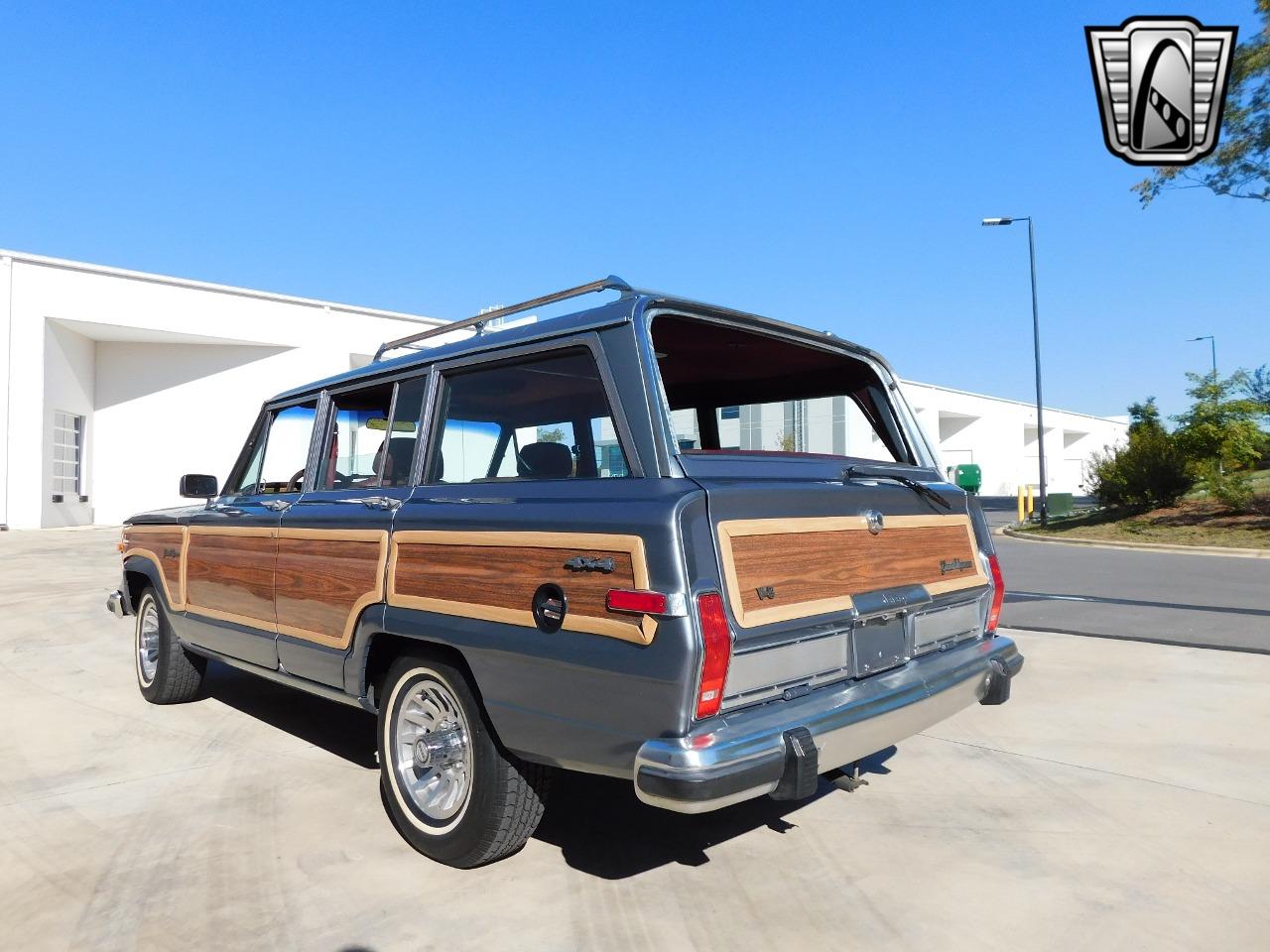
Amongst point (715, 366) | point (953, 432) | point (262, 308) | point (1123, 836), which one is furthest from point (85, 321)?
point (953, 432)

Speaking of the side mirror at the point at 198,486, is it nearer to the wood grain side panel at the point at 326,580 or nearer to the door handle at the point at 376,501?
the wood grain side panel at the point at 326,580

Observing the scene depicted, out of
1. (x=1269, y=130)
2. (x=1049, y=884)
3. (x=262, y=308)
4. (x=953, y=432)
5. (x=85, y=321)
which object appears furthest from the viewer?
(x=953, y=432)

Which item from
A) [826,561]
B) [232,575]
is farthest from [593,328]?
[232,575]

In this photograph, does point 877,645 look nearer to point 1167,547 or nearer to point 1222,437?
point 1167,547

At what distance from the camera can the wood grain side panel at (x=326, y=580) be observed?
357cm

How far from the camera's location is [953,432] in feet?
193

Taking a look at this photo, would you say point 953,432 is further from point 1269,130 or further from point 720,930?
point 720,930

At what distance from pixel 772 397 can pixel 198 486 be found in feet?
10.6

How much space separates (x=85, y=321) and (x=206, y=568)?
86.9ft

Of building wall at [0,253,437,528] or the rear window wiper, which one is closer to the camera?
the rear window wiper

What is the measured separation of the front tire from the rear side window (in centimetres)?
79

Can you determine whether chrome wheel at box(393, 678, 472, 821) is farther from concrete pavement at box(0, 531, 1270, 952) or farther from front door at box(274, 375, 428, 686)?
front door at box(274, 375, 428, 686)

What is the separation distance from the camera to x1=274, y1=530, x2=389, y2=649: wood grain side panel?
11.7 feet

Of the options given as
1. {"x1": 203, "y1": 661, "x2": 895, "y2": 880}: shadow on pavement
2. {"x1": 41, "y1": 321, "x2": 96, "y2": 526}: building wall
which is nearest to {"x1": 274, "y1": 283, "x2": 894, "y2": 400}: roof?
{"x1": 203, "y1": 661, "x2": 895, "y2": 880}: shadow on pavement
